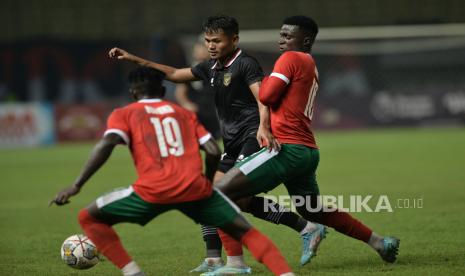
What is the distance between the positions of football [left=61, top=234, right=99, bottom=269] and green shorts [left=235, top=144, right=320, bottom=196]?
1.41 m

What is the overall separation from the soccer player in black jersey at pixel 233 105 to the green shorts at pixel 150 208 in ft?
3.56

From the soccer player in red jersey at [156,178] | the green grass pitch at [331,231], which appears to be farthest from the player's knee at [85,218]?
the green grass pitch at [331,231]

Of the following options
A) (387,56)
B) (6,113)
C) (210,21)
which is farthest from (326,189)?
(387,56)

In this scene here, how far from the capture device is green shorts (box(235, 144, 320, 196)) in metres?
6.66

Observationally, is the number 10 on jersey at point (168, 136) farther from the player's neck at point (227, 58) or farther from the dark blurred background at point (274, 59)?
the dark blurred background at point (274, 59)

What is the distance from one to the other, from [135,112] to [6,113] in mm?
18493

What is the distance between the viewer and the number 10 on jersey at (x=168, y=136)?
18.9 ft

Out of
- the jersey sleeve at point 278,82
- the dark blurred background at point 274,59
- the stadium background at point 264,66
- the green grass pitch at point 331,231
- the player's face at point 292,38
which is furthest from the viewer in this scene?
the dark blurred background at point 274,59

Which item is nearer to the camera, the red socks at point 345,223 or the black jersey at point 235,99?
the black jersey at point 235,99

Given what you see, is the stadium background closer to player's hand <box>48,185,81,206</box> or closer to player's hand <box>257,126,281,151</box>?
player's hand <box>257,126,281,151</box>

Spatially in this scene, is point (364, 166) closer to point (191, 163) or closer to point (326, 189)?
point (326, 189)

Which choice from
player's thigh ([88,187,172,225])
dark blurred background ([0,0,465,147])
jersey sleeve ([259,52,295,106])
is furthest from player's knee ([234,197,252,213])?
dark blurred background ([0,0,465,147])

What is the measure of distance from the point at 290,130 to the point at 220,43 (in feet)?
3.02

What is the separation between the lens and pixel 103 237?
5.89m
